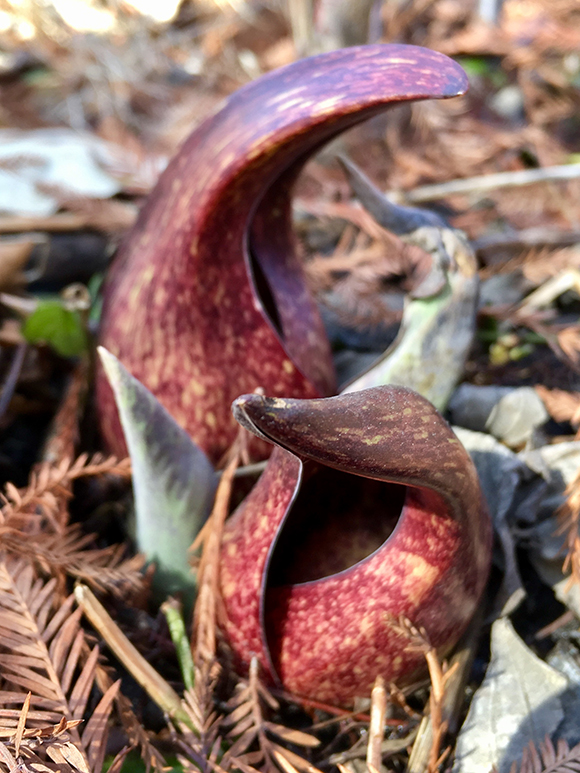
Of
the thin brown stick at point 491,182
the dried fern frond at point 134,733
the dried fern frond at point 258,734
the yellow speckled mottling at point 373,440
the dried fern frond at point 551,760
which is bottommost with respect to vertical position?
the dried fern frond at point 258,734

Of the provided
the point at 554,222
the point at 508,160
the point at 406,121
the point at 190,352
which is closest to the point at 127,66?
the point at 406,121

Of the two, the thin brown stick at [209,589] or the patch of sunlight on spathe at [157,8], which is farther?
the patch of sunlight on spathe at [157,8]

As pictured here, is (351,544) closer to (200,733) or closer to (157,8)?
(200,733)

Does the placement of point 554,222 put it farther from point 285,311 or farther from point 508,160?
point 285,311

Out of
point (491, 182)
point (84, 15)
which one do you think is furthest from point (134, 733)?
point (84, 15)

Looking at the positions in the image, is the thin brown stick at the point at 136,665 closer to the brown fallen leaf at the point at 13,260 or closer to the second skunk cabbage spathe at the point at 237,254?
the second skunk cabbage spathe at the point at 237,254

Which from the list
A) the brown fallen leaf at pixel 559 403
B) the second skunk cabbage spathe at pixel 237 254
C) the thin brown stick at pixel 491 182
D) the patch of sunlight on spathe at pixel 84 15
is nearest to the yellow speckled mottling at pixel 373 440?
the second skunk cabbage spathe at pixel 237 254

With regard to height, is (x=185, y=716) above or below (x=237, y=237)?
below
